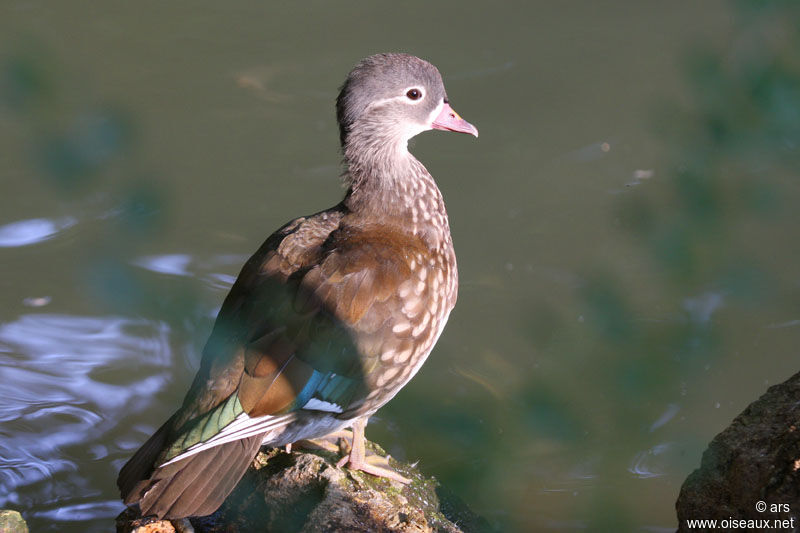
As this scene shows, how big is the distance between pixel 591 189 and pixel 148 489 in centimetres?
348

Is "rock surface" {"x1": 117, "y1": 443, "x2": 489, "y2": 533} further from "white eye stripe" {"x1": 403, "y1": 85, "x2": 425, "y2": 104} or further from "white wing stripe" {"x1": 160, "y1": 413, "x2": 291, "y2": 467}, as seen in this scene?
"white eye stripe" {"x1": 403, "y1": 85, "x2": 425, "y2": 104}

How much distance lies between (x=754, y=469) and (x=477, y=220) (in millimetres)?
3228

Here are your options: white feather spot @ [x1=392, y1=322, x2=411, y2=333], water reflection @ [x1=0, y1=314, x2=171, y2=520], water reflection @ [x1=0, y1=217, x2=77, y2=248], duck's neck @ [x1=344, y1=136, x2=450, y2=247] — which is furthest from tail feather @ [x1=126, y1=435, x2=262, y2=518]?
water reflection @ [x1=0, y1=217, x2=77, y2=248]

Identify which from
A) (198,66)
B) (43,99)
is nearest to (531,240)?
(198,66)

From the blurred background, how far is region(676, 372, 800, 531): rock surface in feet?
0.38

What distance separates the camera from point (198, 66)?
6125mm

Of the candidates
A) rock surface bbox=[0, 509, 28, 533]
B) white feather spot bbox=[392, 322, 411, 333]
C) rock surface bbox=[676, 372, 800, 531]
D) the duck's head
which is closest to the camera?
rock surface bbox=[676, 372, 800, 531]

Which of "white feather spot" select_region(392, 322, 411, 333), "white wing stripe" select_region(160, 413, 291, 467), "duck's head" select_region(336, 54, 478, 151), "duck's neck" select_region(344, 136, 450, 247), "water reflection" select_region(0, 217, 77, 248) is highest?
"duck's head" select_region(336, 54, 478, 151)

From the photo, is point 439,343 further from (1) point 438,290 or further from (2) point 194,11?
(2) point 194,11

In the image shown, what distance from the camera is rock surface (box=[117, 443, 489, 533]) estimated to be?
7.80 feet

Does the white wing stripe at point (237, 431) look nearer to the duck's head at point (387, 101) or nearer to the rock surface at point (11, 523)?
the rock surface at point (11, 523)

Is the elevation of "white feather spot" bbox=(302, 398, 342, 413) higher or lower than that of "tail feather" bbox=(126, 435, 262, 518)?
higher

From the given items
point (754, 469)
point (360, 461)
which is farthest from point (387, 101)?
point (754, 469)

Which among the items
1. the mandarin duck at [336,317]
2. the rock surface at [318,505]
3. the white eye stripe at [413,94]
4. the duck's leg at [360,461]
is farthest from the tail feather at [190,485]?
→ the white eye stripe at [413,94]
